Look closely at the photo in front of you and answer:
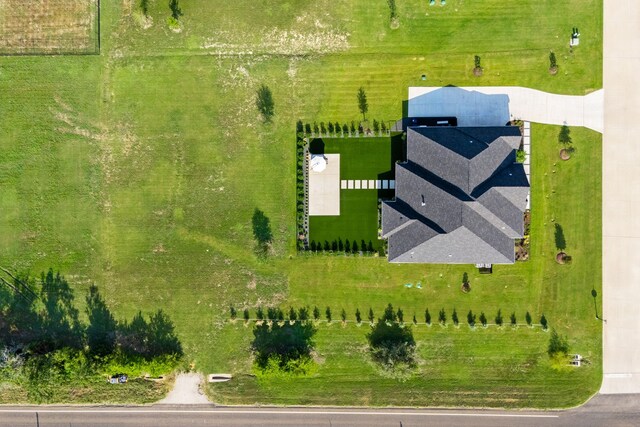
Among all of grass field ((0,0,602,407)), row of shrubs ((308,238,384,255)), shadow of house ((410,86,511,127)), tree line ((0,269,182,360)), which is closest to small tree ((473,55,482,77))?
grass field ((0,0,602,407))

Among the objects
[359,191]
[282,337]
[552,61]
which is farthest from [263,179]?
[552,61]

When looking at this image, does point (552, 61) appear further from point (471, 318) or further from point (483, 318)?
point (471, 318)

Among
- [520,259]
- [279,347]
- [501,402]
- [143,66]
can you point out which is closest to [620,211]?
[520,259]

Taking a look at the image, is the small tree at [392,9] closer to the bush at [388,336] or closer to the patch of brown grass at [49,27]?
the bush at [388,336]

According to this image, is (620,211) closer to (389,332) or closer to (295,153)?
(389,332)

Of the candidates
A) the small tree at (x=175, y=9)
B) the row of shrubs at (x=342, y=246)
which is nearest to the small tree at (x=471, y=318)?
the row of shrubs at (x=342, y=246)

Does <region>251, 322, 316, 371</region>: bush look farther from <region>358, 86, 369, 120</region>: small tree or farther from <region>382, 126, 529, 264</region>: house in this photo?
<region>358, 86, 369, 120</region>: small tree
